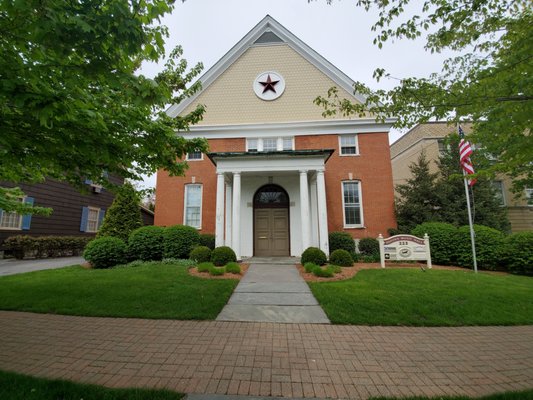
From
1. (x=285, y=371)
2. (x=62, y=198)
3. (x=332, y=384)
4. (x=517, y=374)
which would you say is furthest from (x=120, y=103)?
(x=62, y=198)

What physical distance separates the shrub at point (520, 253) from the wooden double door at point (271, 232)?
8.78 metres

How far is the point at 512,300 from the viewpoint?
605 centimetres

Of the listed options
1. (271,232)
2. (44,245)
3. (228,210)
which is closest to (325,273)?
(271,232)

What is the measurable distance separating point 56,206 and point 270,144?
15.1 m

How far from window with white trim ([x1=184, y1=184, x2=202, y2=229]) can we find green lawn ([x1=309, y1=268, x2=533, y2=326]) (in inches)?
324

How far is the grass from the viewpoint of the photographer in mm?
2580

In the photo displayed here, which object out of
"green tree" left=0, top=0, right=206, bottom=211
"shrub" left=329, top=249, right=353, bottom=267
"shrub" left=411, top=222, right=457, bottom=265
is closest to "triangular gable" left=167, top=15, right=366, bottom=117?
"shrub" left=411, top=222, right=457, bottom=265

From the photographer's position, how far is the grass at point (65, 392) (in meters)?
2.58

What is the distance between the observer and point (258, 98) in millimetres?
14586

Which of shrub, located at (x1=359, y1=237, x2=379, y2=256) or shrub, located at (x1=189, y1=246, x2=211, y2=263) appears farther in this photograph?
shrub, located at (x1=359, y1=237, x2=379, y2=256)

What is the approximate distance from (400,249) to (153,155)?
9419 millimetres

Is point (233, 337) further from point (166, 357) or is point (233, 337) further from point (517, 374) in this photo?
point (517, 374)

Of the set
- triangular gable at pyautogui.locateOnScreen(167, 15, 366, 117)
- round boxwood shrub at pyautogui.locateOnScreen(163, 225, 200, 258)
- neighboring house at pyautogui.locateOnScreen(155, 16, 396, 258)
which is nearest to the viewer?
round boxwood shrub at pyautogui.locateOnScreen(163, 225, 200, 258)

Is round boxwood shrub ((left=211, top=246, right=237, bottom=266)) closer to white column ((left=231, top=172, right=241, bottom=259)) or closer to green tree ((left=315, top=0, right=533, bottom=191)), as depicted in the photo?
white column ((left=231, top=172, right=241, bottom=259))
